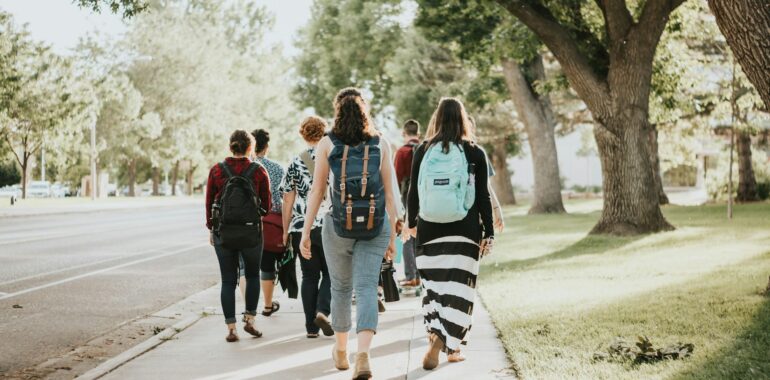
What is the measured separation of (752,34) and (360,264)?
4375mm

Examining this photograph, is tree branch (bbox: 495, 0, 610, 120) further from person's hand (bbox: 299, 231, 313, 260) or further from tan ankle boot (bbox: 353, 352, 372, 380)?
tan ankle boot (bbox: 353, 352, 372, 380)

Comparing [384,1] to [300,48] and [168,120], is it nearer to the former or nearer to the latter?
[300,48]

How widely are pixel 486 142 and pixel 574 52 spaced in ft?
64.1

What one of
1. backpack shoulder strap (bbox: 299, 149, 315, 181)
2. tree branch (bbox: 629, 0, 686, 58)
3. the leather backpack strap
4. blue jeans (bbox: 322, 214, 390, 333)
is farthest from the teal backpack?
tree branch (bbox: 629, 0, 686, 58)

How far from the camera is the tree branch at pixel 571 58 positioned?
16.6 metres

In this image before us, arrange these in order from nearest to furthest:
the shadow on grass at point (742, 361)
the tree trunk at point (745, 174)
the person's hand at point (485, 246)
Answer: the shadow on grass at point (742, 361), the person's hand at point (485, 246), the tree trunk at point (745, 174)

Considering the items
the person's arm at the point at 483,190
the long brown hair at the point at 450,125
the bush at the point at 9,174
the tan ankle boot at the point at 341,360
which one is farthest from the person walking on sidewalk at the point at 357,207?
the bush at the point at 9,174

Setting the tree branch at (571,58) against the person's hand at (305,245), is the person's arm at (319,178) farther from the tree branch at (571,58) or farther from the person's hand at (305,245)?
the tree branch at (571,58)

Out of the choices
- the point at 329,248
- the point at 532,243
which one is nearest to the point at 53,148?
the point at 532,243

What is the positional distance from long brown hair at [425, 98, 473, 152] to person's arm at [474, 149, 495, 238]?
0.16m

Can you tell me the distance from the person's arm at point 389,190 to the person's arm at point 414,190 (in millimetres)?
319

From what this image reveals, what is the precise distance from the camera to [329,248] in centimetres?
555

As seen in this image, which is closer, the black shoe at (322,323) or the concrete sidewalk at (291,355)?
the concrete sidewalk at (291,355)

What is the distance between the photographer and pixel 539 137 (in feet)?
92.7
